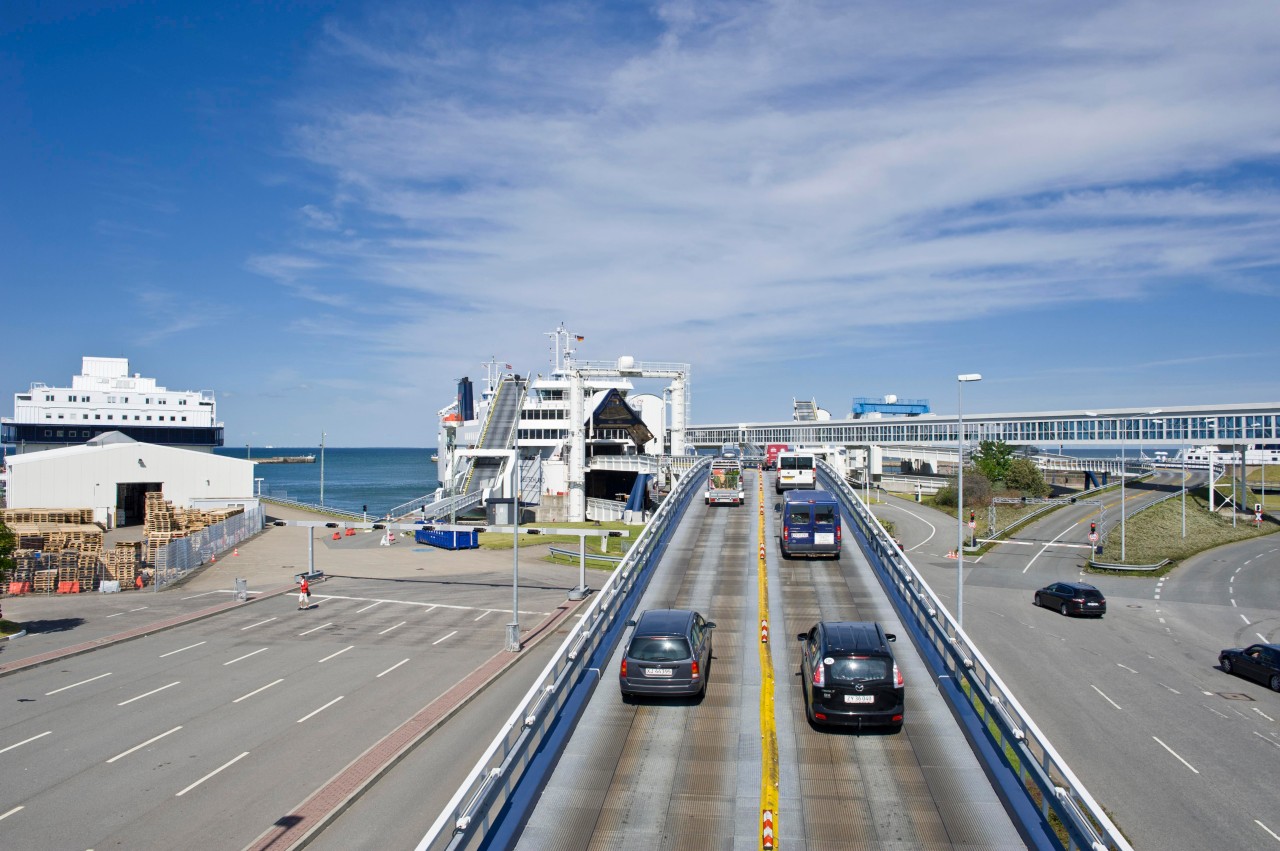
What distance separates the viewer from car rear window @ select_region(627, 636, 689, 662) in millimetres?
14867

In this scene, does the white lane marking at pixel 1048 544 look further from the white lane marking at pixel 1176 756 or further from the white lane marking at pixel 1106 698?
the white lane marking at pixel 1176 756

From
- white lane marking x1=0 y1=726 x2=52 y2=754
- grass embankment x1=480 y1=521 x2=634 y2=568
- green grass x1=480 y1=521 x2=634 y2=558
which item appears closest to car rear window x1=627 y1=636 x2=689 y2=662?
white lane marking x1=0 y1=726 x2=52 y2=754

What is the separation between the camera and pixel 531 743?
1242 cm

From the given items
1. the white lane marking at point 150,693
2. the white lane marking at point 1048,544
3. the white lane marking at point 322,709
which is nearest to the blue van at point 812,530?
the white lane marking at point 322,709

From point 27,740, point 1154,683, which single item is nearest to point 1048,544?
point 1154,683

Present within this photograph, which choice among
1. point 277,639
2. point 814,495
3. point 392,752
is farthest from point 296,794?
point 814,495

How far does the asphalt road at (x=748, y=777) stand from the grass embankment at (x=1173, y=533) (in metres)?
40.7

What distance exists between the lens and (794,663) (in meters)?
17.3

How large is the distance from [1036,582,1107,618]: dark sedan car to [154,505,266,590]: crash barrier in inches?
1708

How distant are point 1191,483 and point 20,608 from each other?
104602 millimetres

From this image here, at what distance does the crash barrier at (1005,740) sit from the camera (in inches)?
392

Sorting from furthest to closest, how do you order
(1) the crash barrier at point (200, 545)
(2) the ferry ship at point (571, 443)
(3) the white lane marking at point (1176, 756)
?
(2) the ferry ship at point (571, 443) → (1) the crash barrier at point (200, 545) → (3) the white lane marking at point (1176, 756)

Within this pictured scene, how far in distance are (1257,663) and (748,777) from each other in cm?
2281

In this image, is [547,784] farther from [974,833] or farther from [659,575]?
[659,575]
